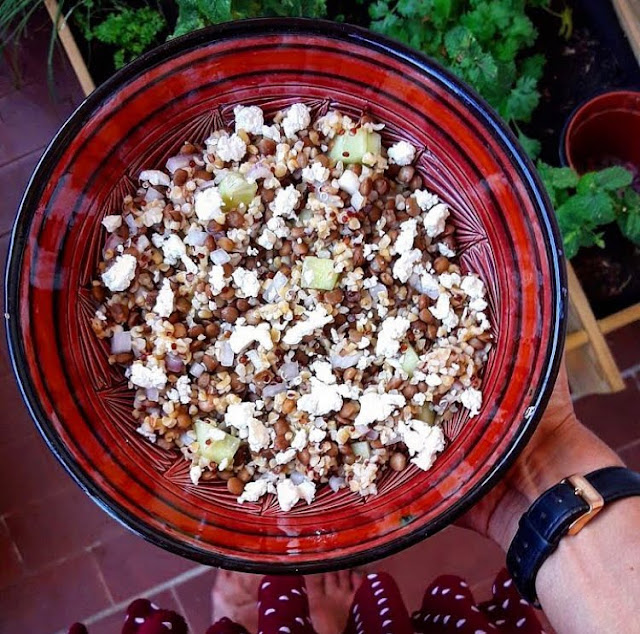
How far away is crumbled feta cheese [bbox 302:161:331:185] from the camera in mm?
1236

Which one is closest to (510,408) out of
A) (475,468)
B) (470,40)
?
(475,468)

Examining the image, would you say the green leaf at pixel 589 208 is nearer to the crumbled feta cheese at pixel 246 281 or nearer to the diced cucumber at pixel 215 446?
the crumbled feta cheese at pixel 246 281

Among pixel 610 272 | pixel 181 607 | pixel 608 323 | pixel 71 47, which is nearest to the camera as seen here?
pixel 71 47

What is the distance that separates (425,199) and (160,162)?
0.45 metres

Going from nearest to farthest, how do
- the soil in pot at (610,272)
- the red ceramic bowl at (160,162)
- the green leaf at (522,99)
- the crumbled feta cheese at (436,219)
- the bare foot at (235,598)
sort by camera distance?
1. the red ceramic bowl at (160,162)
2. the crumbled feta cheese at (436,219)
3. the green leaf at (522,99)
4. the soil in pot at (610,272)
5. the bare foot at (235,598)

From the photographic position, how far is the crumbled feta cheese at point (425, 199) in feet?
4.14

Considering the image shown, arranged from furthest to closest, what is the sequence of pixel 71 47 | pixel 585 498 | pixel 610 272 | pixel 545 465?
pixel 610 272 < pixel 71 47 < pixel 545 465 < pixel 585 498

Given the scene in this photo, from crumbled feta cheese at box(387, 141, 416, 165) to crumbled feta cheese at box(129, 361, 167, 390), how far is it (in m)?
0.52

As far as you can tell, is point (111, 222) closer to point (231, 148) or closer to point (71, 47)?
point (231, 148)

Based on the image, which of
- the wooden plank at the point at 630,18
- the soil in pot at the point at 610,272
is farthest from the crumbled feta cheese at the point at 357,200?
the wooden plank at the point at 630,18

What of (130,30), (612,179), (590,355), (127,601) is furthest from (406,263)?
(127,601)

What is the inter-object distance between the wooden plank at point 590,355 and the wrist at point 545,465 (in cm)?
35

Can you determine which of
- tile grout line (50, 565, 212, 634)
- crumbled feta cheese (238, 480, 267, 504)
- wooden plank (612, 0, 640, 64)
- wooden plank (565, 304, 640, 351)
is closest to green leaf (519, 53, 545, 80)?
wooden plank (612, 0, 640, 64)

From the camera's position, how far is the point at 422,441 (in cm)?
121
